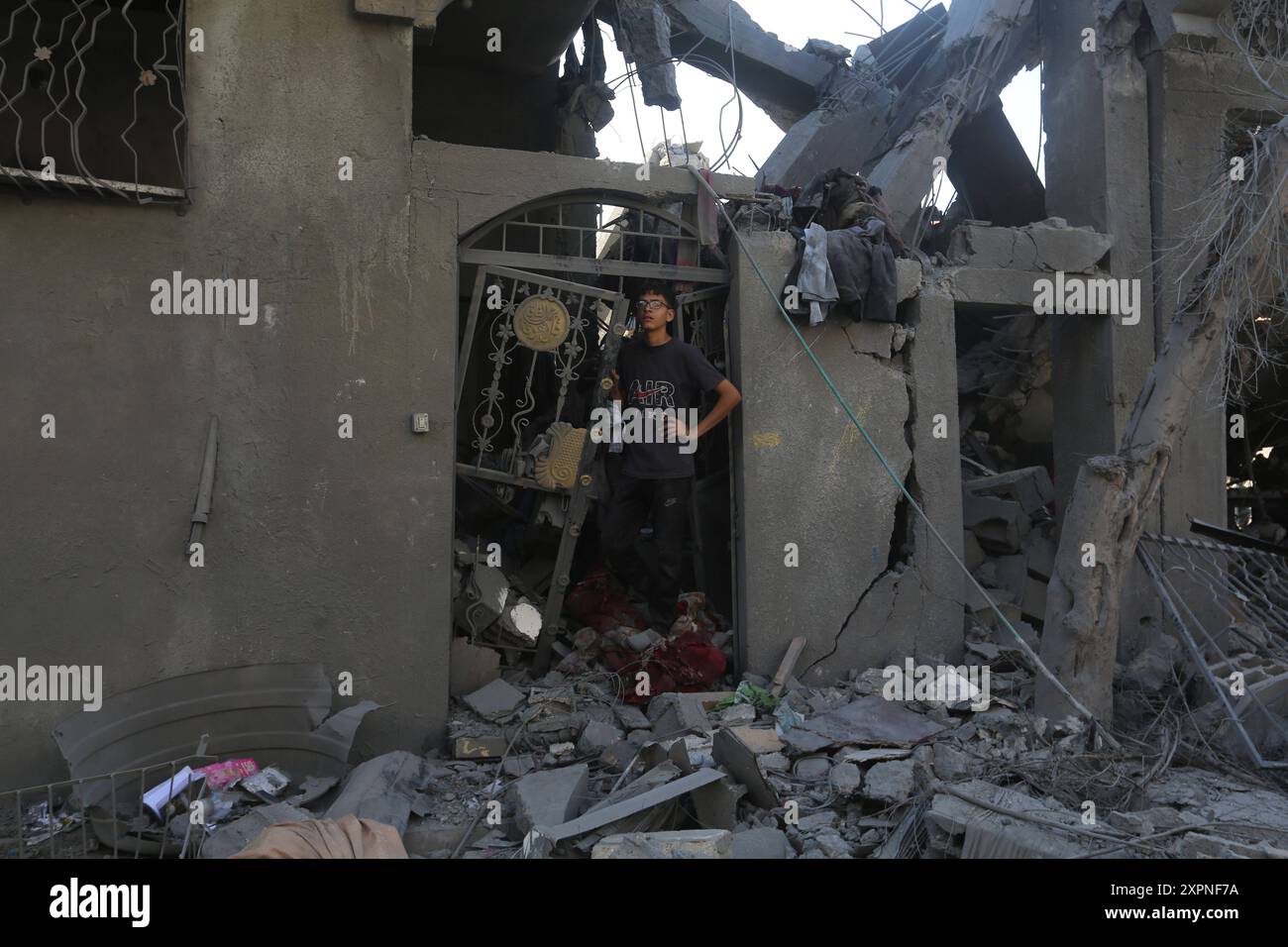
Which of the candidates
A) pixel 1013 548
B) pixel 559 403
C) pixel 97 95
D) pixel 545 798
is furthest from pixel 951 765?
pixel 97 95

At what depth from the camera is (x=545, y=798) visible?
14.8 ft

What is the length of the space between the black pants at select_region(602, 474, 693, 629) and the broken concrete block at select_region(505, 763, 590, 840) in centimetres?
186

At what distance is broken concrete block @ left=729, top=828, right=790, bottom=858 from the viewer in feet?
13.4

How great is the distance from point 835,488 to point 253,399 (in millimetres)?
3525

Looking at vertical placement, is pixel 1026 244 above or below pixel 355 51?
below

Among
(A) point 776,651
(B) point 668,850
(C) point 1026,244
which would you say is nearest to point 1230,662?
(A) point 776,651

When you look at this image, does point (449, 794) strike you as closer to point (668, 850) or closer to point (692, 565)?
point (668, 850)

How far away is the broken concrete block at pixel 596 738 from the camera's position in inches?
210

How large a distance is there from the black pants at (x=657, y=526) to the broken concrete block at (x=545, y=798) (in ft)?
6.10

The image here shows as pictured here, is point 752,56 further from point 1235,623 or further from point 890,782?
point 890,782

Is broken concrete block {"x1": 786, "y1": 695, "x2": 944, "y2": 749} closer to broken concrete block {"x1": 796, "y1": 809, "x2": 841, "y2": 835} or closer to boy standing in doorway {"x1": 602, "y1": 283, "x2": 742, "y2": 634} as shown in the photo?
broken concrete block {"x1": 796, "y1": 809, "x2": 841, "y2": 835}

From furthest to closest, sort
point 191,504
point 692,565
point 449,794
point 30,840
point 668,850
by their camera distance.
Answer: point 692,565, point 191,504, point 449,794, point 30,840, point 668,850

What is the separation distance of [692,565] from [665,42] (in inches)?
183

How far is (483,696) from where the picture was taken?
18.8ft
